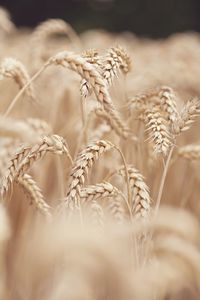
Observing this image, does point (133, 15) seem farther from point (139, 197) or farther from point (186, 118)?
point (139, 197)

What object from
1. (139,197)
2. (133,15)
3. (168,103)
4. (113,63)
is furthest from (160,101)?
(133,15)

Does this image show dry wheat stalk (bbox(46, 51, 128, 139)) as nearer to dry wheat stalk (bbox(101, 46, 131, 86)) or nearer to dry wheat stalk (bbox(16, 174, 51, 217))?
dry wheat stalk (bbox(101, 46, 131, 86))

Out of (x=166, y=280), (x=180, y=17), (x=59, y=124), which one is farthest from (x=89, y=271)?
(x=180, y=17)

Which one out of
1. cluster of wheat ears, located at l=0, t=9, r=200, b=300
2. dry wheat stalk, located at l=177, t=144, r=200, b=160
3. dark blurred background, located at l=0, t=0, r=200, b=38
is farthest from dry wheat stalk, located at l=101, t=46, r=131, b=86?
dark blurred background, located at l=0, t=0, r=200, b=38

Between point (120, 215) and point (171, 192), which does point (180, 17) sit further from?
point (120, 215)

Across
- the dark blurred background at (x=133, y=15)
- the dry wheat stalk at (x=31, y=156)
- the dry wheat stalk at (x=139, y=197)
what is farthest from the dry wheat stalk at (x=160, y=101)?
the dark blurred background at (x=133, y=15)

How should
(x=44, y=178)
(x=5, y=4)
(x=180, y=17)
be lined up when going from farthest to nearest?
(x=5, y=4), (x=180, y=17), (x=44, y=178)
